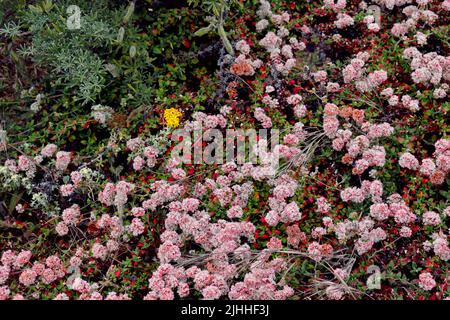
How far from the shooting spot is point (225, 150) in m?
5.27

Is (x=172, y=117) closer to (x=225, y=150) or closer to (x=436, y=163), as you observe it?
(x=225, y=150)

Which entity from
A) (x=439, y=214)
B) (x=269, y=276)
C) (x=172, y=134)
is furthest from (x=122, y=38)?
(x=439, y=214)

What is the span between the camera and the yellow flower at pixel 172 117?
541 cm

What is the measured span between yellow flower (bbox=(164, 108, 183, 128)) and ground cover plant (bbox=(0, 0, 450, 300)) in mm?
16

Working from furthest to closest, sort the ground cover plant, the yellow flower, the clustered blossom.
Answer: the yellow flower < the clustered blossom < the ground cover plant

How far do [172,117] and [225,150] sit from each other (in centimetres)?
69

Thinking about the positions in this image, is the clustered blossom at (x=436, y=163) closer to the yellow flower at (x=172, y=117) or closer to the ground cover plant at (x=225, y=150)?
the ground cover plant at (x=225, y=150)

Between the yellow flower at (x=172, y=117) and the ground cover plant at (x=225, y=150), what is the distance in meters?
0.02

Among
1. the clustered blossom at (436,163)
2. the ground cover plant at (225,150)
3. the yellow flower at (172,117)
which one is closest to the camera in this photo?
the ground cover plant at (225,150)

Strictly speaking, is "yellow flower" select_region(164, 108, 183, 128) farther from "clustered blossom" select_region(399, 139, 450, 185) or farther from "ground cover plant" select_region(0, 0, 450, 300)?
"clustered blossom" select_region(399, 139, 450, 185)

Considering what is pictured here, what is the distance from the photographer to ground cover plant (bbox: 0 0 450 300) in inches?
175

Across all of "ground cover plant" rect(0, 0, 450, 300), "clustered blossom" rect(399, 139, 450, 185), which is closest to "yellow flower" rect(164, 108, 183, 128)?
"ground cover plant" rect(0, 0, 450, 300)

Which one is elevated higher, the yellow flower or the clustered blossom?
the yellow flower

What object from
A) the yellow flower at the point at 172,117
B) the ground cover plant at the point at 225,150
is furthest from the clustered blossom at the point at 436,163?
the yellow flower at the point at 172,117
